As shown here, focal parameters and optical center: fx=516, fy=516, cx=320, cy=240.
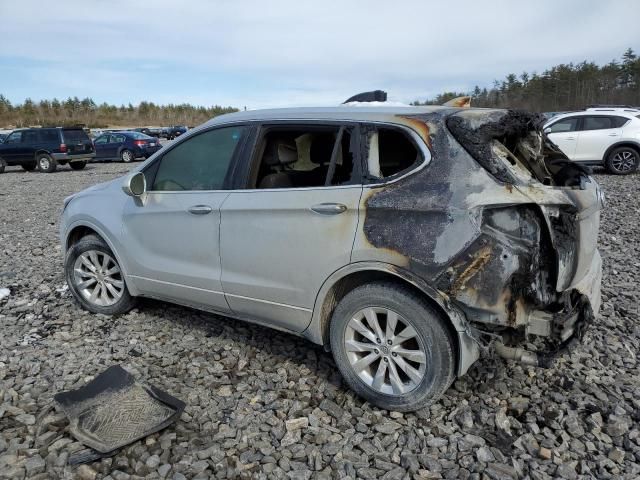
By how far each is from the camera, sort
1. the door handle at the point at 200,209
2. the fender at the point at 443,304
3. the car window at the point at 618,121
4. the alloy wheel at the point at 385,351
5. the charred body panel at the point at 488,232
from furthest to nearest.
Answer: the car window at the point at 618,121 < the door handle at the point at 200,209 < the alloy wheel at the point at 385,351 < the fender at the point at 443,304 < the charred body panel at the point at 488,232

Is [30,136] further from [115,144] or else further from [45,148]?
[115,144]

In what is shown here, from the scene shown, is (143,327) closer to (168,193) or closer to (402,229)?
(168,193)

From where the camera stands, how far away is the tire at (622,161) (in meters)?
13.0

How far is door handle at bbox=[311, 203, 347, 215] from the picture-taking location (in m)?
3.00

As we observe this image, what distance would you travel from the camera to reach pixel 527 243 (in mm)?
2625

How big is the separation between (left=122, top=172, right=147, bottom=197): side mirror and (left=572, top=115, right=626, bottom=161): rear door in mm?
12489

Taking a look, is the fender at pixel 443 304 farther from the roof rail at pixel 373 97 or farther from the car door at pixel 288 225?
the roof rail at pixel 373 97

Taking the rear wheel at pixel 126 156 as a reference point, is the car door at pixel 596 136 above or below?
above

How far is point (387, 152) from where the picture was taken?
122 inches

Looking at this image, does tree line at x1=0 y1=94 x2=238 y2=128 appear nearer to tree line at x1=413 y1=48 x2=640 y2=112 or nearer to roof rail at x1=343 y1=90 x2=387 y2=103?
tree line at x1=413 y1=48 x2=640 y2=112

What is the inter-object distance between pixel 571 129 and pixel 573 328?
12124mm

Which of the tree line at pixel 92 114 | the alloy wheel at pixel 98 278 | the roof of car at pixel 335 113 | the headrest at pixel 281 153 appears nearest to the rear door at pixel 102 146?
the alloy wheel at pixel 98 278

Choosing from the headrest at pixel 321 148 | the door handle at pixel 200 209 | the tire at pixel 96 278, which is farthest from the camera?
the tire at pixel 96 278

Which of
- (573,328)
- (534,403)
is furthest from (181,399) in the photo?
(573,328)
